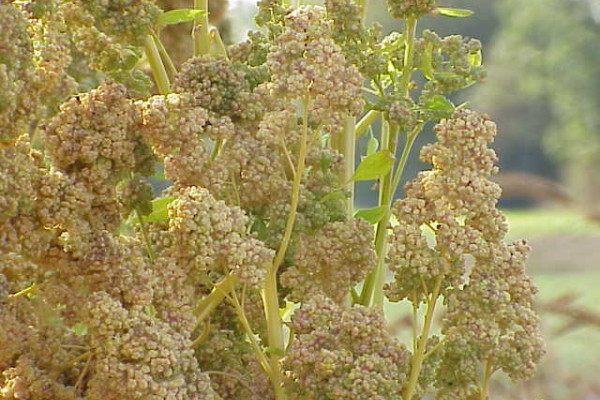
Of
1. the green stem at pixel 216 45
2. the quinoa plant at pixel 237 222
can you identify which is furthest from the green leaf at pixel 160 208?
the green stem at pixel 216 45

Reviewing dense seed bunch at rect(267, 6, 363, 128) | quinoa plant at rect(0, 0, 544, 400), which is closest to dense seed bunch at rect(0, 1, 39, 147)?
quinoa plant at rect(0, 0, 544, 400)

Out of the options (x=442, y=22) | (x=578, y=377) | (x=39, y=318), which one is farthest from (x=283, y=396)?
(x=442, y=22)

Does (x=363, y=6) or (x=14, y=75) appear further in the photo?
(x=363, y=6)

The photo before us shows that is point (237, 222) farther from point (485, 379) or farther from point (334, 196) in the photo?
point (485, 379)

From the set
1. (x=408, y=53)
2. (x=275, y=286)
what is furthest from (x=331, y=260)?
(x=408, y=53)

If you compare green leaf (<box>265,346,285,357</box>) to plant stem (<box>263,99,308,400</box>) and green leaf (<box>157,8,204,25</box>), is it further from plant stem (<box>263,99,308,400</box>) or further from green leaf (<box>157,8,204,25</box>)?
green leaf (<box>157,8,204,25</box>)

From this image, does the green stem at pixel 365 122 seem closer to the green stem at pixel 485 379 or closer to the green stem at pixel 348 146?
the green stem at pixel 348 146
